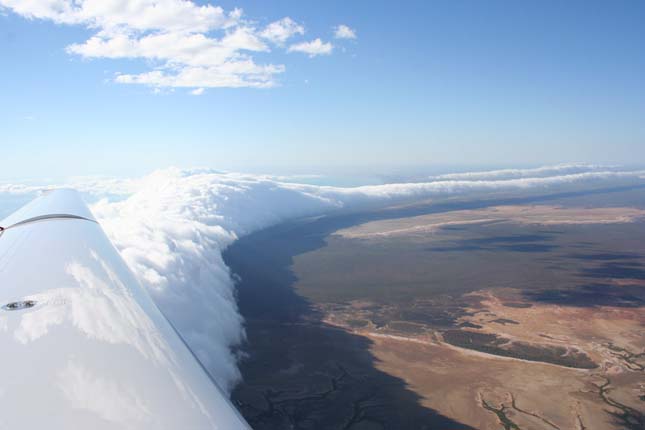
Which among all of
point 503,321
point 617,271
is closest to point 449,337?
point 503,321

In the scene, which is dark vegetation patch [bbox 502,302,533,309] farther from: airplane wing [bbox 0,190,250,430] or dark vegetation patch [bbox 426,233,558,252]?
airplane wing [bbox 0,190,250,430]

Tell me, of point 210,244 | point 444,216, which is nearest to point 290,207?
point 444,216

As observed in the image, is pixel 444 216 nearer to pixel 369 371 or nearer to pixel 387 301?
pixel 387 301

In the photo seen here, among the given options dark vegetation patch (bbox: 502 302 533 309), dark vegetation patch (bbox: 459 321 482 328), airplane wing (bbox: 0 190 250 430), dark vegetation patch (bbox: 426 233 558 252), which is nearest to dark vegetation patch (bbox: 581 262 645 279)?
dark vegetation patch (bbox: 426 233 558 252)

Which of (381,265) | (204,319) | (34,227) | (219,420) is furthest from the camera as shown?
(381,265)

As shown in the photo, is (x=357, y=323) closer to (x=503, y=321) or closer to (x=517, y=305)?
(x=503, y=321)

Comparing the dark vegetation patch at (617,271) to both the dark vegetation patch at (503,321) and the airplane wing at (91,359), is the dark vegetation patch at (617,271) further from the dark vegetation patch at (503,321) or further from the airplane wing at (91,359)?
the airplane wing at (91,359)

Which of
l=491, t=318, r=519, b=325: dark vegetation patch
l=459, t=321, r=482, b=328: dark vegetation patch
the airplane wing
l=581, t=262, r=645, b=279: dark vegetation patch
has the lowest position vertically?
l=459, t=321, r=482, b=328: dark vegetation patch
